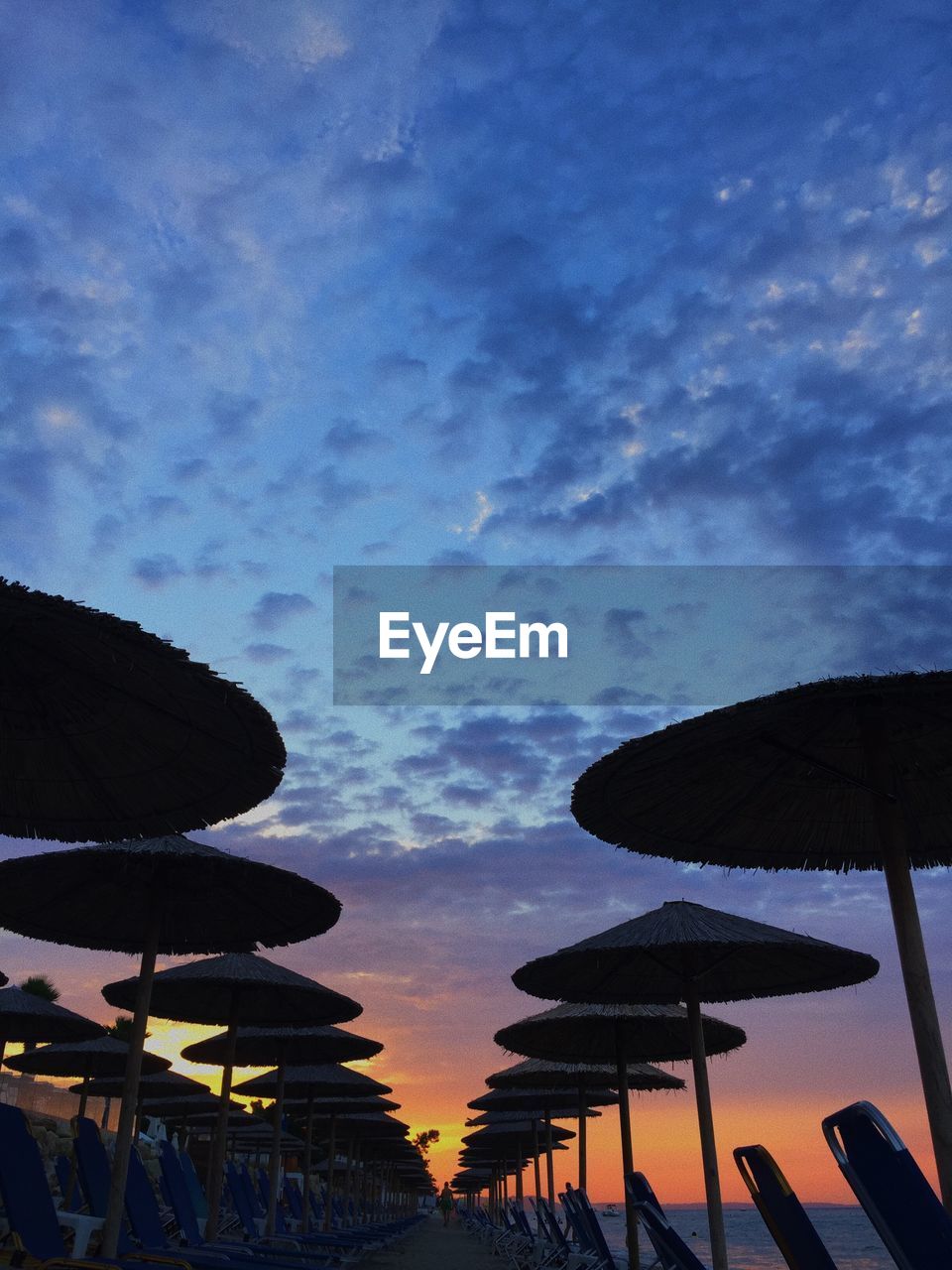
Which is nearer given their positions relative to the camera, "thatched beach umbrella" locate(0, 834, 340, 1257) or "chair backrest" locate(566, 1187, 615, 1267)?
"thatched beach umbrella" locate(0, 834, 340, 1257)

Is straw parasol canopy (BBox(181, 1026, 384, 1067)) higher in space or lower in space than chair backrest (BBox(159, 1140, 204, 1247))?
higher

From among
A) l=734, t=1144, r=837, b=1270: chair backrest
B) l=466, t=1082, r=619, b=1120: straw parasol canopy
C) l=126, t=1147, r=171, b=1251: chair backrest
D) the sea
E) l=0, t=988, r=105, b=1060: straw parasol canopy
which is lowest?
the sea

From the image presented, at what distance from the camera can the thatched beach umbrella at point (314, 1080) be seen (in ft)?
41.8

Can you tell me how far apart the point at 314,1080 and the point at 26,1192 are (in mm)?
11240

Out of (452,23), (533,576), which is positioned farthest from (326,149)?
(533,576)

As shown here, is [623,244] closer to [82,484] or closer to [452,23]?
[452,23]

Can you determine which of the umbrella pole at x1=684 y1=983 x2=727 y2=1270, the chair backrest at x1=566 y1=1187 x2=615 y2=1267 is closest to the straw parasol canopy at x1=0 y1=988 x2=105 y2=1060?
the chair backrest at x1=566 y1=1187 x2=615 y2=1267

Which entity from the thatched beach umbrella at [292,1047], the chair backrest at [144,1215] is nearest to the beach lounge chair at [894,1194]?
the chair backrest at [144,1215]

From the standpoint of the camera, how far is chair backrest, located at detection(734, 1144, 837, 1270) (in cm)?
300

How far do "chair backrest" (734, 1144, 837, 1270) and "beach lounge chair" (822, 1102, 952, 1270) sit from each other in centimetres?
63

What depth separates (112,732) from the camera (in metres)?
4.65

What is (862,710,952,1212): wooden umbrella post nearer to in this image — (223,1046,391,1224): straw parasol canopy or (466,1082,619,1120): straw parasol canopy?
(223,1046,391,1224): straw parasol canopy

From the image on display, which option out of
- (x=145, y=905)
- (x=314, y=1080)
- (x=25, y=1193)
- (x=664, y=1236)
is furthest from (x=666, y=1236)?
(x=314, y=1080)

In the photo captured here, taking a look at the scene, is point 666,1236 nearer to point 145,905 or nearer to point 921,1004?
point 921,1004
